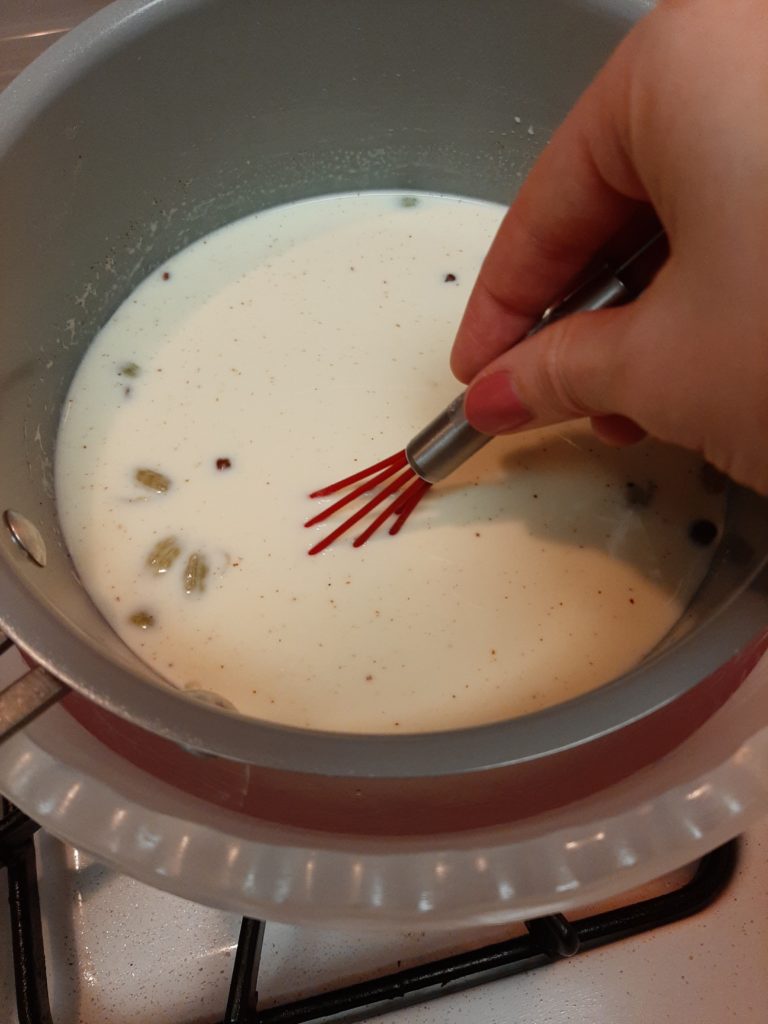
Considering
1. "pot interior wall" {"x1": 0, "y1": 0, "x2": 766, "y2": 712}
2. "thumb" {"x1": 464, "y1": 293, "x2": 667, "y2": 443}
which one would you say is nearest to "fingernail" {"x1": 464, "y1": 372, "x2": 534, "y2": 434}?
"thumb" {"x1": 464, "y1": 293, "x2": 667, "y2": 443}

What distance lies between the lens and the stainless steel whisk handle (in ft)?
2.28

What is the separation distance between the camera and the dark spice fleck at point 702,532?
90cm

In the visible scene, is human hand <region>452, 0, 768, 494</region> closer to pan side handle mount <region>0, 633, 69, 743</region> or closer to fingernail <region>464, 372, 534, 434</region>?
fingernail <region>464, 372, 534, 434</region>

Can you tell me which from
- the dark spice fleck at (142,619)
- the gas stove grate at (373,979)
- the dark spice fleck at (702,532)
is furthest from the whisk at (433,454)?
the gas stove grate at (373,979)

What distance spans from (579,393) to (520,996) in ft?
1.75

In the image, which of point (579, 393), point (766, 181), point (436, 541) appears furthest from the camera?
point (436, 541)

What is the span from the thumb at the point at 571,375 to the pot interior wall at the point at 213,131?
22 centimetres

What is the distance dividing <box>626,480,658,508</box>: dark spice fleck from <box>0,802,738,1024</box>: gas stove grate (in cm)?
38

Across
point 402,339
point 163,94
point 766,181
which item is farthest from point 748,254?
point 163,94

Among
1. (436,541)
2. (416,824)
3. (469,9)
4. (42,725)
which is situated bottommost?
(416,824)

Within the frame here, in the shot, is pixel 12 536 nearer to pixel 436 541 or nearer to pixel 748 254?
pixel 436 541

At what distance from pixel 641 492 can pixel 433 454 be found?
0.26 meters

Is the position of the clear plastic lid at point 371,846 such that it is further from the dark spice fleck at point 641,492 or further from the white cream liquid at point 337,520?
the dark spice fleck at point 641,492

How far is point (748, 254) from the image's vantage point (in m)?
0.48
